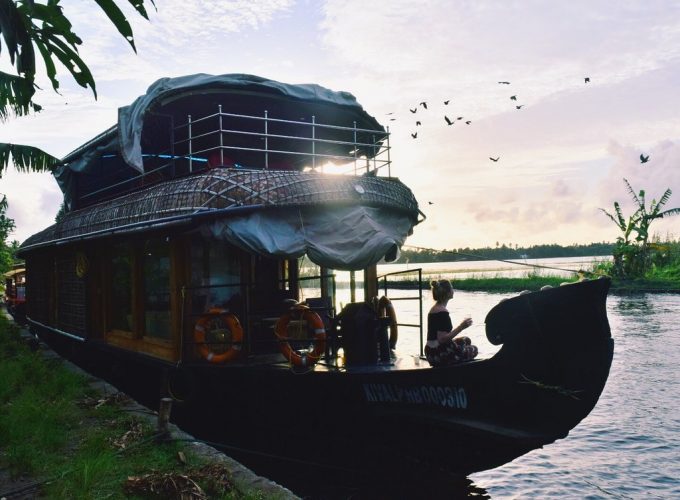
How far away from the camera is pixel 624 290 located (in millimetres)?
31844

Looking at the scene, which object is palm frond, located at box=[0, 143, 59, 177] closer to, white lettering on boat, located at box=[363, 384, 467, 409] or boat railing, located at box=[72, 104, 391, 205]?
boat railing, located at box=[72, 104, 391, 205]

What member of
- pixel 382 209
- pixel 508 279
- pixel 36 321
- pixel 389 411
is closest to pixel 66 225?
pixel 36 321

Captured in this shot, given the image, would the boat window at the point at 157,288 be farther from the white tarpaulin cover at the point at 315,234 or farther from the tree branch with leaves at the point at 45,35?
the tree branch with leaves at the point at 45,35

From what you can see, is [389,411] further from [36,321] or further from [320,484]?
[36,321]

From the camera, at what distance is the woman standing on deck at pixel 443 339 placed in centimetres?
561

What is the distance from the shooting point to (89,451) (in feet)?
17.5

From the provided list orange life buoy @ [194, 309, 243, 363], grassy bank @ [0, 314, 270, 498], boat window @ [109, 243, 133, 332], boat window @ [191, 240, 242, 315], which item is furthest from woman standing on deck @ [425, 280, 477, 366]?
boat window @ [109, 243, 133, 332]

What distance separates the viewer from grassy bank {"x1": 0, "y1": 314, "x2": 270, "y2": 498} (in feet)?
14.6

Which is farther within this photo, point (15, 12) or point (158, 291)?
point (158, 291)

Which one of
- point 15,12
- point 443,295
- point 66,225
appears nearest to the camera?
point 15,12

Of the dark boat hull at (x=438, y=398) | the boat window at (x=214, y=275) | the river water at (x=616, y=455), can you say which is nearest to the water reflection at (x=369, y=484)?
the river water at (x=616, y=455)

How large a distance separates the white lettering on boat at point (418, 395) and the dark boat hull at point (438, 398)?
0.4 inches

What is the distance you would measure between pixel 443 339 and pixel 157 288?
4.15 metres

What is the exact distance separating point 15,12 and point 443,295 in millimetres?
4102
